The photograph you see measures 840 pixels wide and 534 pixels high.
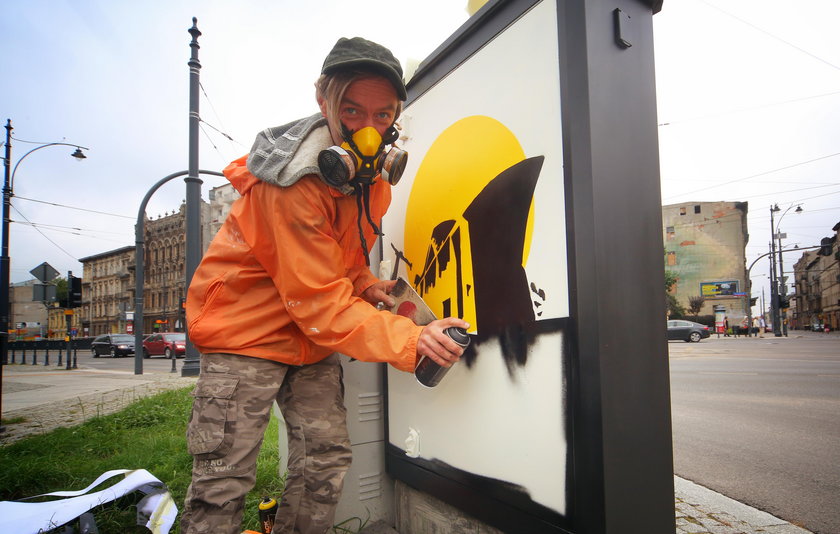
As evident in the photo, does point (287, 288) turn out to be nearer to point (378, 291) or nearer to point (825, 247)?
point (378, 291)

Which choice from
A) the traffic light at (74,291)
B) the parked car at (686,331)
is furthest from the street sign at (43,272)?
the parked car at (686,331)

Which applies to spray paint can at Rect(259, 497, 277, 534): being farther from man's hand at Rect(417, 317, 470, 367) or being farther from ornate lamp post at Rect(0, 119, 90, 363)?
ornate lamp post at Rect(0, 119, 90, 363)

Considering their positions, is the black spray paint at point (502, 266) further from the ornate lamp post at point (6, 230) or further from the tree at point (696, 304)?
the tree at point (696, 304)

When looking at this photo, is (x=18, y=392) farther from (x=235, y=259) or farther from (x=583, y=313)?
(x=583, y=313)

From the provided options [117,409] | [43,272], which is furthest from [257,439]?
[43,272]

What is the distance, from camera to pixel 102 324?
61.8m

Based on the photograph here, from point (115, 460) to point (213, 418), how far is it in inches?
92.5

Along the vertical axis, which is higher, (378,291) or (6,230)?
(6,230)

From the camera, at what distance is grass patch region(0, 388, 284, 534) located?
7.79 ft

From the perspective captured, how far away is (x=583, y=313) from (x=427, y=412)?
93cm

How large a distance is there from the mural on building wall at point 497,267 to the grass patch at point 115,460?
1344 mm

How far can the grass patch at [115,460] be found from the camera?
2.38 m

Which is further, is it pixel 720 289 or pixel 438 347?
pixel 720 289

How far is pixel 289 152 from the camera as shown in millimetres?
1507
